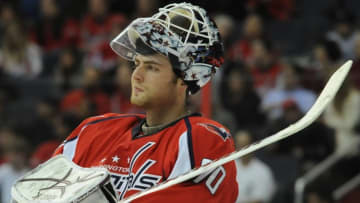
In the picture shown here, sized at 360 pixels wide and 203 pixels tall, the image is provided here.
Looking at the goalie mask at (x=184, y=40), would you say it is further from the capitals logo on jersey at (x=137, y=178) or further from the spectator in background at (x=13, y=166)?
the spectator in background at (x=13, y=166)

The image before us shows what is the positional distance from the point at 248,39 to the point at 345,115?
1.62 m

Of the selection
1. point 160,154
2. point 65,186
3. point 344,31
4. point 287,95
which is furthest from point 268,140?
point 344,31

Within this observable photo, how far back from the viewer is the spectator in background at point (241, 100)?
22.8ft

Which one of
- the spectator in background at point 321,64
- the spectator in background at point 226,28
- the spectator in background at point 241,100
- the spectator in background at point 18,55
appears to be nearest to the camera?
the spectator in background at point 321,64

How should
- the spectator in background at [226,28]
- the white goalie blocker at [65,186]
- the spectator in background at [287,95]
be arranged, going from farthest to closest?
the spectator in background at [226,28] → the spectator in background at [287,95] → the white goalie blocker at [65,186]

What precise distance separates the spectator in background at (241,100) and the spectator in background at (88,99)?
114 cm

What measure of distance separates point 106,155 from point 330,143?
3984 millimetres

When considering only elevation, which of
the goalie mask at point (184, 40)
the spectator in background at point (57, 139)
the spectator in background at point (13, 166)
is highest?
the goalie mask at point (184, 40)

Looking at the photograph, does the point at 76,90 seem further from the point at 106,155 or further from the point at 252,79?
the point at 106,155

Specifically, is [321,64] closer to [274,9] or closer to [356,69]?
[356,69]

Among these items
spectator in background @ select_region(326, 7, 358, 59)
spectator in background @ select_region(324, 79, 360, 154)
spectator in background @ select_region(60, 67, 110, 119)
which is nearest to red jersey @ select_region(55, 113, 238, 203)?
spectator in background @ select_region(324, 79, 360, 154)

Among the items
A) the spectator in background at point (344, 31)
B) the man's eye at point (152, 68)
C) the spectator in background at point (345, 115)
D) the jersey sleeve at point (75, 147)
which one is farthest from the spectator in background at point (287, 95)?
the man's eye at point (152, 68)

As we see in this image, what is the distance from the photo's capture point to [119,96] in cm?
727

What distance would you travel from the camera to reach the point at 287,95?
690cm
